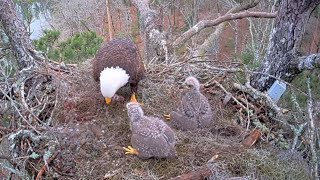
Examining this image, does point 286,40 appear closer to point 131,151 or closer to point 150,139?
point 150,139

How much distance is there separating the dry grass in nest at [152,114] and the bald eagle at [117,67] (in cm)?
21

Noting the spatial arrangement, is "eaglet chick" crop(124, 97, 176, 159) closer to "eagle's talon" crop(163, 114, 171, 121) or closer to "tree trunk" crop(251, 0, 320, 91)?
"eagle's talon" crop(163, 114, 171, 121)

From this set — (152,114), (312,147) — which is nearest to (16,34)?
(152,114)

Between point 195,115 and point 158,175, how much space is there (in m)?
0.71

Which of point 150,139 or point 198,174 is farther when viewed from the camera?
point 150,139

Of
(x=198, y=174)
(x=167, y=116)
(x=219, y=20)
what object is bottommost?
(x=198, y=174)

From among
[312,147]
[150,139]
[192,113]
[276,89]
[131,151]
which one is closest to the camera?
[312,147]

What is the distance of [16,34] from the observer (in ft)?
12.8

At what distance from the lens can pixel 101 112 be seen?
13.0 feet

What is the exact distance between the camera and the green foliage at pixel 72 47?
560 centimetres

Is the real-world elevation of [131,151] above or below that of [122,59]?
below

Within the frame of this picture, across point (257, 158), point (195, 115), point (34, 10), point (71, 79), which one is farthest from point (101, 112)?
point (34, 10)

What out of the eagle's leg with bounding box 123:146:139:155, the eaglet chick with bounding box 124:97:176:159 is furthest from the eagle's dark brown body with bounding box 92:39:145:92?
the eagle's leg with bounding box 123:146:139:155

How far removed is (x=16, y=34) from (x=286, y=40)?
2.47 meters
